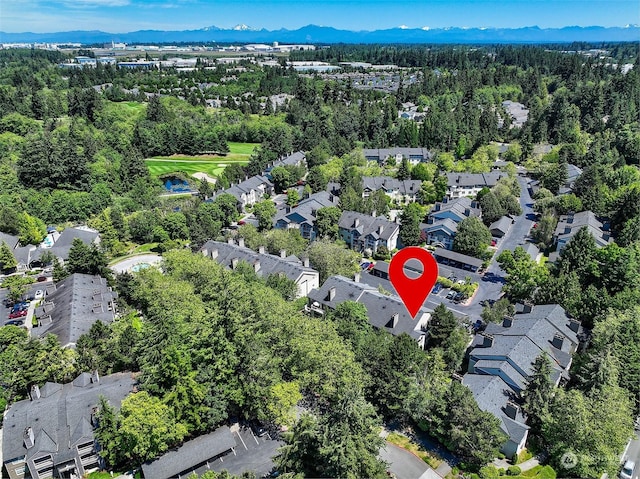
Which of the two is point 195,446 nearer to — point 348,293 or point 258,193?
point 348,293

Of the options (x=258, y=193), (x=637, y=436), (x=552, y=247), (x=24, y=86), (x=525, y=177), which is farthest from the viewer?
(x=24, y=86)

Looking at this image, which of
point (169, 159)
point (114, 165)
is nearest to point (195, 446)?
point (114, 165)

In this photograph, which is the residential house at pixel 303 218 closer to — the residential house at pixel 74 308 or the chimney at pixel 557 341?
the residential house at pixel 74 308

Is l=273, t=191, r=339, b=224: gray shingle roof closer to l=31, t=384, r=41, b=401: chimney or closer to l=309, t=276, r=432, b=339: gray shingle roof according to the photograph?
l=309, t=276, r=432, b=339: gray shingle roof

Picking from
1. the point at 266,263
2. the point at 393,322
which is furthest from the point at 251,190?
the point at 393,322

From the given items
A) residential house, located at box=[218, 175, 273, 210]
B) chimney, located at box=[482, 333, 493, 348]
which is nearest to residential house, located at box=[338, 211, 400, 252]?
residential house, located at box=[218, 175, 273, 210]
